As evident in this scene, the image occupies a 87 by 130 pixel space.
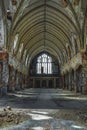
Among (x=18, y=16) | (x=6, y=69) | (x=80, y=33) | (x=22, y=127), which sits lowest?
(x=22, y=127)

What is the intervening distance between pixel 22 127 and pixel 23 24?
22793mm

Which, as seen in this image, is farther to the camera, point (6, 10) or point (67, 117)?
point (6, 10)

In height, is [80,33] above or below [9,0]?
below

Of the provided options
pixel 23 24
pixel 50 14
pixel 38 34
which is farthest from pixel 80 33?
pixel 38 34

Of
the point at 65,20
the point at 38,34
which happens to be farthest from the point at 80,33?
the point at 38,34

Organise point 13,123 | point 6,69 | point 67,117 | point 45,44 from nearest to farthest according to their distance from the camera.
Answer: point 13,123, point 67,117, point 6,69, point 45,44

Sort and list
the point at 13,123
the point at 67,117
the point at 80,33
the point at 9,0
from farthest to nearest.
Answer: the point at 80,33 → the point at 9,0 → the point at 67,117 → the point at 13,123

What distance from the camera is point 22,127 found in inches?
288

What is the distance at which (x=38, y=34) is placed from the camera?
37.5 metres

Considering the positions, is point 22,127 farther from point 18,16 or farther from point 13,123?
point 18,16

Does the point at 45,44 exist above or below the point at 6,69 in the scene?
above

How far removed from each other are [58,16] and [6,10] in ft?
27.0

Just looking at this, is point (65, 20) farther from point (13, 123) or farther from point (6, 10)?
point (13, 123)

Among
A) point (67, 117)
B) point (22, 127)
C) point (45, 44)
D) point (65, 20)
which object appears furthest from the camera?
point (45, 44)
